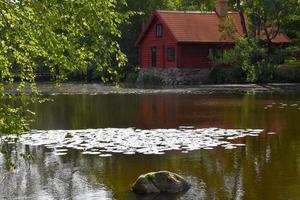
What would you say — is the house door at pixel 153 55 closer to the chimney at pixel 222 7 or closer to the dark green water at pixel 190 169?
the chimney at pixel 222 7

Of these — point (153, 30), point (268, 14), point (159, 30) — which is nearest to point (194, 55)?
point (159, 30)

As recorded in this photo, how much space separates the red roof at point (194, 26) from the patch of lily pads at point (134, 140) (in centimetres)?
3485

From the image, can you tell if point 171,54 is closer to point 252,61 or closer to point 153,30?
point 153,30

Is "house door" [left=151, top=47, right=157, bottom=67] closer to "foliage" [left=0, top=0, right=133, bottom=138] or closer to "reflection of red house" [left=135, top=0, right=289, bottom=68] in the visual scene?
"reflection of red house" [left=135, top=0, right=289, bottom=68]

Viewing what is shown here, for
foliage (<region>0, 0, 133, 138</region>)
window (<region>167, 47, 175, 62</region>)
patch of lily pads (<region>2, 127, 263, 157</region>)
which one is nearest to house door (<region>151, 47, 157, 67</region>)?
window (<region>167, 47, 175, 62</region>)

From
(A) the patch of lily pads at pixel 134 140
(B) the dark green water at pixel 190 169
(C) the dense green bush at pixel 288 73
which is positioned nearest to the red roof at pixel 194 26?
(C) the dense green bush at pixel 288 73

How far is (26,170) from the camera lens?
41.3 ft

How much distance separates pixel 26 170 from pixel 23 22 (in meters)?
7.08

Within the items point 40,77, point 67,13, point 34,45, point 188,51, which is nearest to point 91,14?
point 67,13

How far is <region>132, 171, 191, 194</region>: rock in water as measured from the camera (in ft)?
33.5

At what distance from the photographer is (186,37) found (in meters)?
53.5

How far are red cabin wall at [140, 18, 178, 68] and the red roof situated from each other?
2.58 feet

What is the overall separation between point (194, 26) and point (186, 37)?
223cm

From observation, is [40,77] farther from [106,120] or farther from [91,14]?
[91,14]
